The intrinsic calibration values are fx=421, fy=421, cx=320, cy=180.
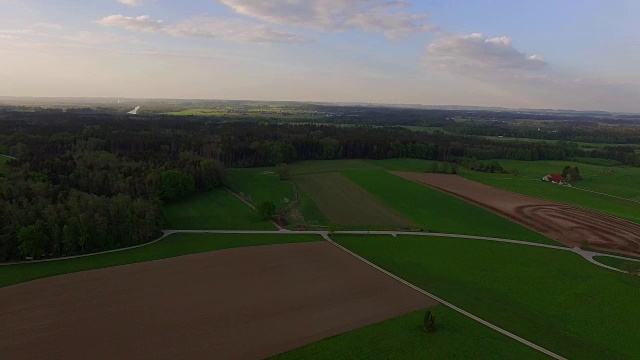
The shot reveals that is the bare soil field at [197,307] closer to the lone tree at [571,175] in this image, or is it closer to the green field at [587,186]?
the green field at [587,186]

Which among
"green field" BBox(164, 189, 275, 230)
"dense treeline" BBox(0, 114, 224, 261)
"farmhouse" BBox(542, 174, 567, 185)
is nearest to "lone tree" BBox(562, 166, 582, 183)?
Result: "farmhouse" BBox(542, 174, 567, 185)

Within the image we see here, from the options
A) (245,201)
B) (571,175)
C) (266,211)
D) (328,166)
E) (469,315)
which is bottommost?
(469,315)

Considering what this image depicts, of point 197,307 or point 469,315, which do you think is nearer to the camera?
point 197,307

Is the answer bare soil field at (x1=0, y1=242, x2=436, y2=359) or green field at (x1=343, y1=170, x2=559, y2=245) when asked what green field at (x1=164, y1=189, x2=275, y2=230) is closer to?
bare soil field at (x1=0, y1=242, x2=436, y2=359)

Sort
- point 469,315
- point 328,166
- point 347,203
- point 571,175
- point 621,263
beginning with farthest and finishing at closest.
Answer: point 328,166
point 571,175
point 347,203
point 621,263
point 469,315

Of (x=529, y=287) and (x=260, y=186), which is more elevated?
(x=260, y=186)

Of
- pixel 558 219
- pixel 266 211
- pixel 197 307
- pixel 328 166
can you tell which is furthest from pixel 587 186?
pixel 197 307

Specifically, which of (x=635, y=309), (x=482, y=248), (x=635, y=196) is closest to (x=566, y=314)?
(x=635, y=309)

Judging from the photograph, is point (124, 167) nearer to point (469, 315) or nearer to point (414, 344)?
point (414, 344)

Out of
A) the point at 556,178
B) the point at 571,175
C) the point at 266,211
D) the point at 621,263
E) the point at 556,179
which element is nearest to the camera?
the point at 621,263
